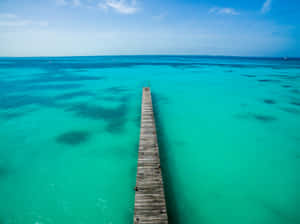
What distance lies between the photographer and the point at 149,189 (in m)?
4.55

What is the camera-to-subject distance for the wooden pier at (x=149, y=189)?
3.80m

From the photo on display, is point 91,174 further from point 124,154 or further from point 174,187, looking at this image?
point 174,187

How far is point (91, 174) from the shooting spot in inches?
253

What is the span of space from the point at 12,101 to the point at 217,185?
20714 mm

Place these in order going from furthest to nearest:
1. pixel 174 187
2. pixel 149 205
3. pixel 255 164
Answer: pixel 255 164 → pixel 174 187 → pixel 149 205

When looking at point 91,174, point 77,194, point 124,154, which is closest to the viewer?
point 77,194

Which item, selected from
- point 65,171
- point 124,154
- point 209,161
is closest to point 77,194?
point 65,171

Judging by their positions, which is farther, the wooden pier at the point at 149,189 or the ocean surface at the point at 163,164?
the ocean surface at the point at 163,164

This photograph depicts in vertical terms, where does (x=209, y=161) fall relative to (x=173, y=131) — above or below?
below

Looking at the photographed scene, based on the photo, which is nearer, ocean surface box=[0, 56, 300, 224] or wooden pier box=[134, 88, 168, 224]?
wooden pier box=[134, 88, 168, 224]

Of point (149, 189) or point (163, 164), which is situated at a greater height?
point (149, 189)

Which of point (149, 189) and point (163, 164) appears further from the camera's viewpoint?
point (163, 164)

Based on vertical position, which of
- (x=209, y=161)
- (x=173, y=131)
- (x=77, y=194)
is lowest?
(x=77, y=194)

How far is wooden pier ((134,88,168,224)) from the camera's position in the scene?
3795 mm
